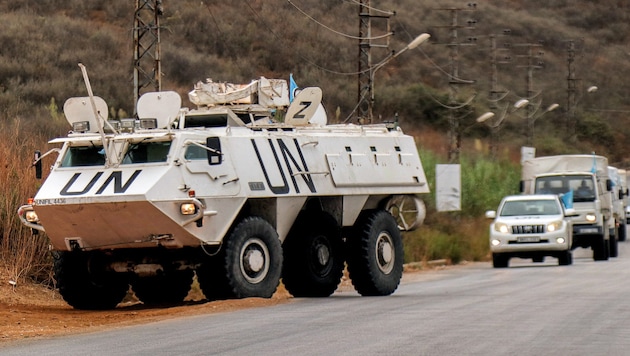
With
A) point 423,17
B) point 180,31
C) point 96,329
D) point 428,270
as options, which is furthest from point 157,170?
point 423,17

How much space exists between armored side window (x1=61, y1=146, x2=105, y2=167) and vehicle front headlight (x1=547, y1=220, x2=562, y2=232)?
1684 centimetres

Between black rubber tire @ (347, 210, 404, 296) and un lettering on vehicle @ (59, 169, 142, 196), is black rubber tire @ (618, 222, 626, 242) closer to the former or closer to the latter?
black rubber tire @ (347, 210, 404, 296)

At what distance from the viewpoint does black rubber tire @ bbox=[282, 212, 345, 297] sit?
20312 millimetres

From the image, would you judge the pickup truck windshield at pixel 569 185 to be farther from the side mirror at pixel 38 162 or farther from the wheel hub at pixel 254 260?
the side mirror at pixel 38 162

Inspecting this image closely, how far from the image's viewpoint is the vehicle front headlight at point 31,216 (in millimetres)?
18875

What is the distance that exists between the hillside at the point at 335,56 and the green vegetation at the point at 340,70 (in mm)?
97

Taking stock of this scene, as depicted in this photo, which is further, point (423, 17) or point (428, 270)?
point (423, 17)

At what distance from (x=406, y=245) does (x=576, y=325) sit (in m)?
21.7

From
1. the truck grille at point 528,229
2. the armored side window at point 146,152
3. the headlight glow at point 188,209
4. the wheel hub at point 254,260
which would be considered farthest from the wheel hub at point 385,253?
the truck grille at point 528,229

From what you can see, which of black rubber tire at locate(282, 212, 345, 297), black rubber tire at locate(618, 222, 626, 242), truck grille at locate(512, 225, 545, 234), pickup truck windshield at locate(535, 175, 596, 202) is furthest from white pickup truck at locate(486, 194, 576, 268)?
black rubber tire at locate(618, 222, 626, 242)

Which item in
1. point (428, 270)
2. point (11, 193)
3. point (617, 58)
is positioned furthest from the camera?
point (617, 58)

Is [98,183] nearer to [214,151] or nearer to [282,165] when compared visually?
[214,151]

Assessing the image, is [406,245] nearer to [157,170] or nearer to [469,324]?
[157,170]

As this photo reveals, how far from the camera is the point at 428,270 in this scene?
33.8 meters
